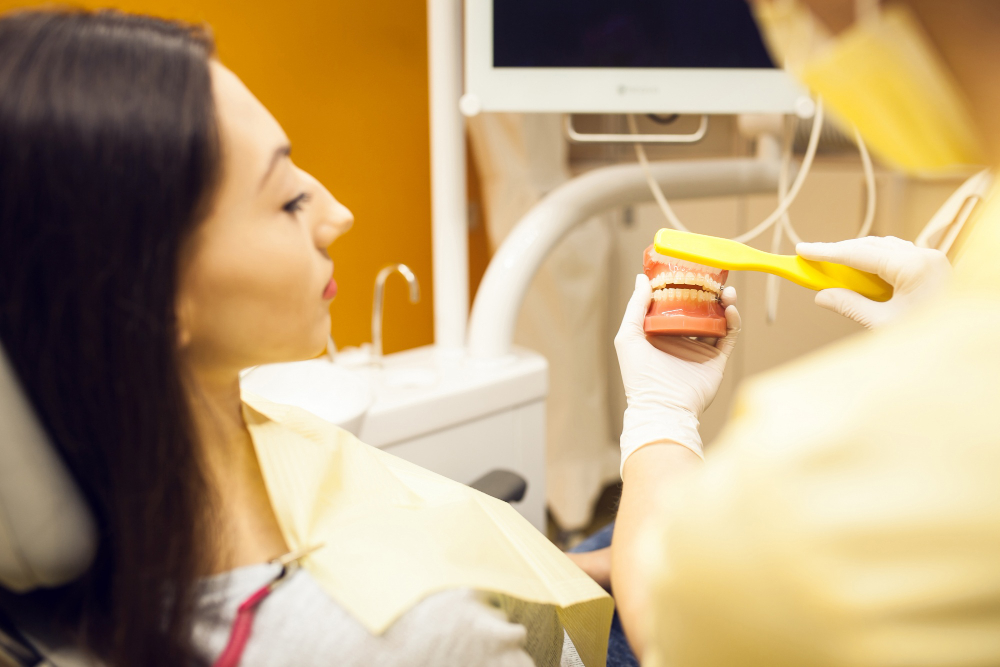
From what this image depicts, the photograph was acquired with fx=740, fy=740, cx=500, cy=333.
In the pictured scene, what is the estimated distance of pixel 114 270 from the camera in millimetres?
533

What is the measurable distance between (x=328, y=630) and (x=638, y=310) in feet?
1.71

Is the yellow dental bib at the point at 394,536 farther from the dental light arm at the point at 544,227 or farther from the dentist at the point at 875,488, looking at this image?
the dental light arm at the point at 544,227

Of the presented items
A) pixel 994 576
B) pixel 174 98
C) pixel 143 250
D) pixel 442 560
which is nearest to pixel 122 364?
pixel 143 250

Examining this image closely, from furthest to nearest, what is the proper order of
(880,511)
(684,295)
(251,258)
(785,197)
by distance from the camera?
(785,197) → (684,295) → (251,258) → (880,511)

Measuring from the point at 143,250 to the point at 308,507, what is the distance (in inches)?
11.0

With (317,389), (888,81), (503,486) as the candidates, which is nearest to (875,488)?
(888,81)

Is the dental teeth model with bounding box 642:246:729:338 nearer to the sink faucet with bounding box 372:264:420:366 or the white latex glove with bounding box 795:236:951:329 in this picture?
the white latex glove with bounding box 795:236:951:329

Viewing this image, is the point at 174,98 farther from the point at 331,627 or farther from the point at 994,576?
the point at 994,576

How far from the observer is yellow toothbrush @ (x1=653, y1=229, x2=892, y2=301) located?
31.1 inches

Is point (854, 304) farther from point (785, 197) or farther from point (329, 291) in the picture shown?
point (785, 197)

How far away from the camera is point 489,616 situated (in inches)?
24.7

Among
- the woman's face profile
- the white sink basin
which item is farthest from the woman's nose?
the white sink basin

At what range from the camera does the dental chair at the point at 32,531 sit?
52 cm

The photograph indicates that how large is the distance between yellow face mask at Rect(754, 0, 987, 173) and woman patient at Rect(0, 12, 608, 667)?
441 millimetres
